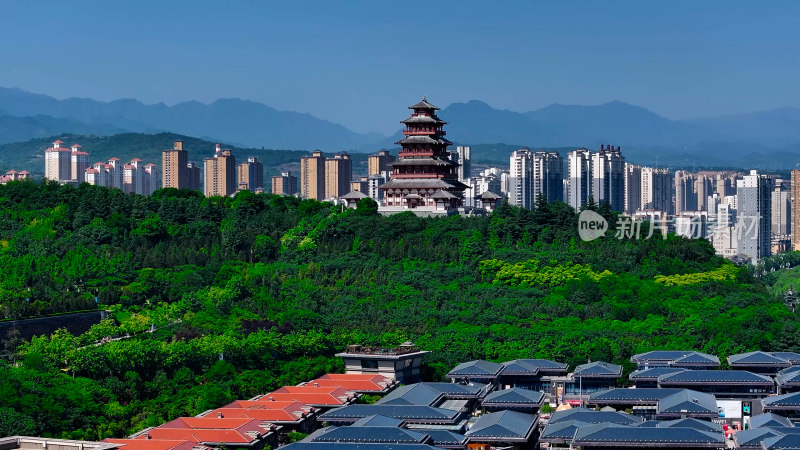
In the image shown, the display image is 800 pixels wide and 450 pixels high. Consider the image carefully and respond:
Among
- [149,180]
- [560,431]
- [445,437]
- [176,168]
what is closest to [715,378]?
[560,431]

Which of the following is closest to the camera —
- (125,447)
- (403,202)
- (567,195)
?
(125,447)

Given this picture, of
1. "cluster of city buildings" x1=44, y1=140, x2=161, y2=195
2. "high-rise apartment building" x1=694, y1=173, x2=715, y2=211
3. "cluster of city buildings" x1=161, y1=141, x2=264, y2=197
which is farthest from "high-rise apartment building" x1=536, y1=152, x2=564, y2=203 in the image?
"cluster of city buildings" x1=44, y1=140, x2=161, y2=195

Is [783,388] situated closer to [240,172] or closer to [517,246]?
[517,246]

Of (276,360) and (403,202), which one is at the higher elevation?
(403,202)

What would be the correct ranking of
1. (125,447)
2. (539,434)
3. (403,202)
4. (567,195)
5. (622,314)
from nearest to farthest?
(125,447), (539,434), (622,314), (403,202), (567,195)

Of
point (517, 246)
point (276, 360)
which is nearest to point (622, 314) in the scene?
point (517, 246)
